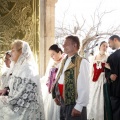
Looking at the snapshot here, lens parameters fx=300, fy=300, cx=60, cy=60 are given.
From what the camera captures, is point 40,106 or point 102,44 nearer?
point 40,106

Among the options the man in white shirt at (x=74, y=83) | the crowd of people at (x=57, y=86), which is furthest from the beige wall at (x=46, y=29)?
the man in white shirt at (x=74, y=83)

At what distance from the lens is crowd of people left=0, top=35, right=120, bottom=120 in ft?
11.2

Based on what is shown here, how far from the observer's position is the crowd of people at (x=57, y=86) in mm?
3420

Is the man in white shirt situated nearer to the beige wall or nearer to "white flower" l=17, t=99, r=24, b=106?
"white flower" l=17, t=99, r=24, b=106

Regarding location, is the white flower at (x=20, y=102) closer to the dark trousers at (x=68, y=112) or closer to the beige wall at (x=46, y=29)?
the dark trousers at (x=68, y=112)

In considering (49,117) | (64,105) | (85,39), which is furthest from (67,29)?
(64,105)

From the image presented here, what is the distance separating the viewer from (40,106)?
409 centimetres

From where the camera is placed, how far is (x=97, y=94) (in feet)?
19.2

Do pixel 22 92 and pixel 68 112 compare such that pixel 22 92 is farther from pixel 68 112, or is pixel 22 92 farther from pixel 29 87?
pixel 68 112

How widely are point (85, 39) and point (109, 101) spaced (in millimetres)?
14850

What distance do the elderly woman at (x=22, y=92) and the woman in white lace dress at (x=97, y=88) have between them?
1.93m

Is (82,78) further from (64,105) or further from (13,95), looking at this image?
(13,95)

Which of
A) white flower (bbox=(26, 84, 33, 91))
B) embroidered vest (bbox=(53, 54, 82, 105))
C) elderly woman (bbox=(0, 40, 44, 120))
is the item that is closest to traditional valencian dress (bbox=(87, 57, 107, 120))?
elderly woman (bbox=(0, 40, 44, 120))

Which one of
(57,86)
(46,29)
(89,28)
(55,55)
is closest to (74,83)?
(57,86)
